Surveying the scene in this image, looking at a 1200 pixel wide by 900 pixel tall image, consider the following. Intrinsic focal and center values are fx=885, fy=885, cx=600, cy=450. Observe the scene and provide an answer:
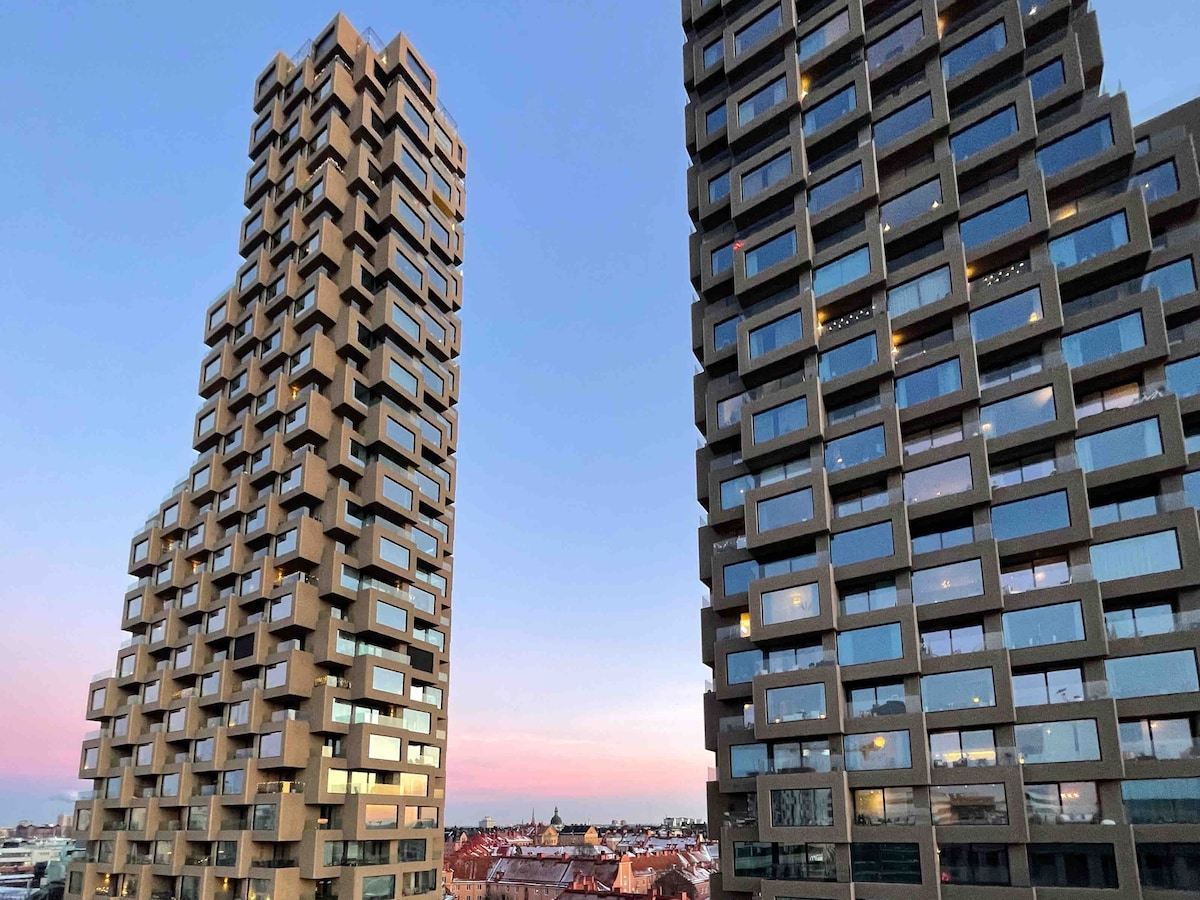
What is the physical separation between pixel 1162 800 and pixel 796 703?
14282mm

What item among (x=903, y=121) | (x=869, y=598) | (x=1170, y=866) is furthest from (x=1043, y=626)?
(x=903, y=121)

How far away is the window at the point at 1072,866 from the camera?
32250mm

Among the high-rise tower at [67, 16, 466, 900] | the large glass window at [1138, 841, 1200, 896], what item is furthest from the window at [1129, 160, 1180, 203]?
the high-rise tower at [67, 16, 466, 900]

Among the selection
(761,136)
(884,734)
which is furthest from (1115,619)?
(761,136)

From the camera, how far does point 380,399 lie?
213 ft

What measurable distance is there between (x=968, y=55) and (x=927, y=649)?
30602 millimetres

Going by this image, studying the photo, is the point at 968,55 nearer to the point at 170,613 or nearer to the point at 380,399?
the point at 380,399

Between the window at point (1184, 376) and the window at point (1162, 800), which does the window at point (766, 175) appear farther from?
the window at point (1162, 800)

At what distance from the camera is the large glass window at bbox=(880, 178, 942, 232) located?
1761 inches

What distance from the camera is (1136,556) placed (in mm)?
35594

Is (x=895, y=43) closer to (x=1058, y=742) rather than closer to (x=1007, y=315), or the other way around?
(x=1007, y=315)

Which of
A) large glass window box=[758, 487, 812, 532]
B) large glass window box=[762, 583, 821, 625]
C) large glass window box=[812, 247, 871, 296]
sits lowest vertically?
large glass window box=[762, 583, 821, 625]

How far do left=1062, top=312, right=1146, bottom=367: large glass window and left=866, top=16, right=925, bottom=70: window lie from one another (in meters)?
19.4

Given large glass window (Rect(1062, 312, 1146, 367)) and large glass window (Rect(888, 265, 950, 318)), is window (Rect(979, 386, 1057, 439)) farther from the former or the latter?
large glass window (Rect(888, 265, 950, 318))
